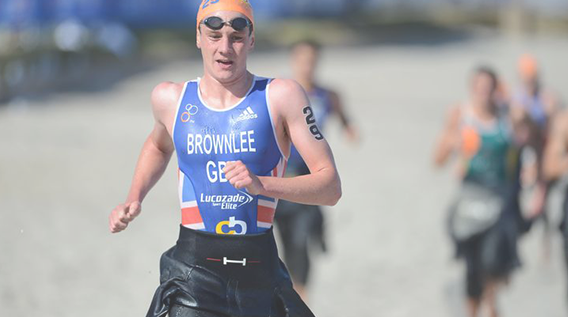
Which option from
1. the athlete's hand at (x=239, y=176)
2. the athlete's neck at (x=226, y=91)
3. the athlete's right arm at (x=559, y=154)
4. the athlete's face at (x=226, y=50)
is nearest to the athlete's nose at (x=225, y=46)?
the athlete's face at (x=226, y=50)

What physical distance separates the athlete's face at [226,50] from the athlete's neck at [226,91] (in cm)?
3

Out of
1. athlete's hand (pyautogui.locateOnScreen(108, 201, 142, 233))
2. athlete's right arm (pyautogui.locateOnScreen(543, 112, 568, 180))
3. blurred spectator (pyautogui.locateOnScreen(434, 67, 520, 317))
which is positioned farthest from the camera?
blurred spectator (pyautogui.locateOnScreen(434, 67, 520, 317))

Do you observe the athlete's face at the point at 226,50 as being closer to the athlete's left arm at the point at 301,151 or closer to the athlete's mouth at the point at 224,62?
the athlete's mouth at the point at 224,62

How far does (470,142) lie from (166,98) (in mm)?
3834

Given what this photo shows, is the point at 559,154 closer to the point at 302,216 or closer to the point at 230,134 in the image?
the point at 302,216

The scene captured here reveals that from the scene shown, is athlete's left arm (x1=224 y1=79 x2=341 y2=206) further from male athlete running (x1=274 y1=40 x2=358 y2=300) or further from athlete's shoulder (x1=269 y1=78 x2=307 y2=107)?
male athlete running (x1=274 y1=40 x2=358 y2=300)

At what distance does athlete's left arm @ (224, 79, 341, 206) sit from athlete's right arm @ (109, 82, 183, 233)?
447mm

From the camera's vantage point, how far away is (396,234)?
10.9m

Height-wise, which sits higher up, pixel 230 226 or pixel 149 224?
pixel 149 224

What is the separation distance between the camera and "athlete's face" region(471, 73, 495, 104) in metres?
7.44

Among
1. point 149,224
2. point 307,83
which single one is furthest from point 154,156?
point 149,224

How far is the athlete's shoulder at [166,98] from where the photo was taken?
13.2ft

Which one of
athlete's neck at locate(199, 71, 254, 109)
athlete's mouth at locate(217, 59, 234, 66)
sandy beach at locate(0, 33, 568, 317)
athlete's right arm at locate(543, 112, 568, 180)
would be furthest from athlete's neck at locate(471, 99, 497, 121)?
athlete's mouth at locate(217, 59, 234, 66)

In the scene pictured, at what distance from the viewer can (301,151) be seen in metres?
3.87
